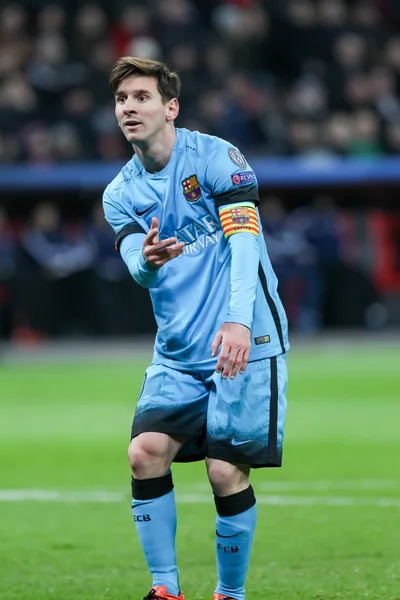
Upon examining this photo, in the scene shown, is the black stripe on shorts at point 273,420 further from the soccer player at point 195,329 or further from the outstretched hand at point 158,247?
the outstretched hand at point 158,247

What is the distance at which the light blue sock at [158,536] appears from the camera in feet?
17.1

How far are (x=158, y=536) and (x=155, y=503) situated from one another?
130mm

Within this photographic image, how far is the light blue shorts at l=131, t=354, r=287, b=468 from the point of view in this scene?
521 centimetres

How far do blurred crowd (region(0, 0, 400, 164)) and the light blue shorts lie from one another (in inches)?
684

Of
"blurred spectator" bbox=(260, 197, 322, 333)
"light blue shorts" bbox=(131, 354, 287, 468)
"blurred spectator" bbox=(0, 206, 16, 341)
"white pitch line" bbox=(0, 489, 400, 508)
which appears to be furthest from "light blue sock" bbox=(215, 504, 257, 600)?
"blurred spectator" bbox=(260, 197, 322, 333)

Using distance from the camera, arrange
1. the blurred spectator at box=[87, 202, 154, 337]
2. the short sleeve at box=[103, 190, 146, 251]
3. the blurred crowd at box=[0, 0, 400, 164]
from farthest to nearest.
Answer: the blurred crowd at box=[0, 0, 400, 164] → the blurred spectator at box=[87, 202, 154, 337] → the short sleeve at box=[103, 190, 146, 251]

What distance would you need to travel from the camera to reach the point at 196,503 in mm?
8555

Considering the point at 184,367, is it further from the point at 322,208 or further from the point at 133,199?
the point at 322,208

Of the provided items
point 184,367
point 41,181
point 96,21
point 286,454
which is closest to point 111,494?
point 286,454

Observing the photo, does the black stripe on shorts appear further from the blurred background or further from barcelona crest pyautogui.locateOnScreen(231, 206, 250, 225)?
the blurred background

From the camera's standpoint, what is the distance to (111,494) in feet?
29.2

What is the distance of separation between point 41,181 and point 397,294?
674cm

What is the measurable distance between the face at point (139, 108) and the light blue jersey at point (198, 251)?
0.18m

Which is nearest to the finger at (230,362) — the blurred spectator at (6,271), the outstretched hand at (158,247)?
the outstretched hand at (158,247)
